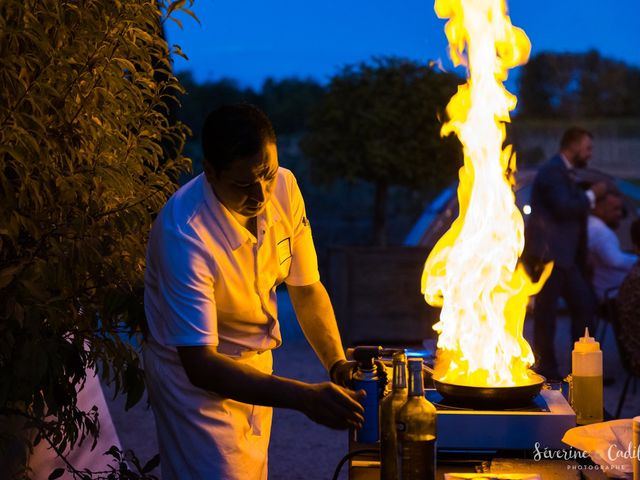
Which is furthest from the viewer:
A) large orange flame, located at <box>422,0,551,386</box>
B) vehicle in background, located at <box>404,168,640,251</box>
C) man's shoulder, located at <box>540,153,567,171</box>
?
vehicle in background, located at <box>404,168,640,251</box>

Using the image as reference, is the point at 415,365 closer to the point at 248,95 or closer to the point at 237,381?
the point at 237,381

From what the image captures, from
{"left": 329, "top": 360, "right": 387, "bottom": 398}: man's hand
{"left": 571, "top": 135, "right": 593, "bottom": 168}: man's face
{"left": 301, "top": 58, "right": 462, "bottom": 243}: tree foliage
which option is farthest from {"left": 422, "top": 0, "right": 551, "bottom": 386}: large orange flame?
{"left": 301, "top": 58, "right": 462, "bottom": 243}: tree foliage

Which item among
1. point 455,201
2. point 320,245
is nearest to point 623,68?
point 320,245

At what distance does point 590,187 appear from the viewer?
9.04 metres

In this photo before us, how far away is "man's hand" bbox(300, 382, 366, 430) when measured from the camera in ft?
6.93

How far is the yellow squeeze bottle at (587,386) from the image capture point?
105 inches

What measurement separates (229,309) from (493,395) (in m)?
0.76

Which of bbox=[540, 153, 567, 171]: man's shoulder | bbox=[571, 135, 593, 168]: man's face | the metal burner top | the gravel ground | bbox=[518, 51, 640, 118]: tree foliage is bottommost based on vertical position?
the gravel ground

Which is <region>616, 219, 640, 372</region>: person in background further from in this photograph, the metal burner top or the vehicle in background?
the vehicle in background

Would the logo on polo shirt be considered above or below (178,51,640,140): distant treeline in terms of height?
below

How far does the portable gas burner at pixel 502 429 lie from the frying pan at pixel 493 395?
0.19ft

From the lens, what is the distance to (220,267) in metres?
2.50

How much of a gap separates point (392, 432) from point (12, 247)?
165cm

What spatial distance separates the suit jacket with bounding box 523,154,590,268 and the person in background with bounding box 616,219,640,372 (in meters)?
1.70
